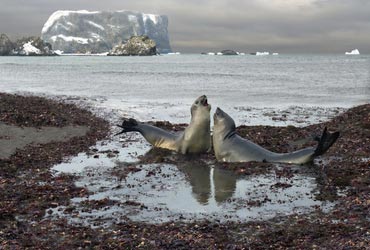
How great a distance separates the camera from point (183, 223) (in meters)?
8.60

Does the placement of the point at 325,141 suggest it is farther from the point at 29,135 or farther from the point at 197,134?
the point at 29,135

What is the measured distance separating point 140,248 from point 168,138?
27.7 feet

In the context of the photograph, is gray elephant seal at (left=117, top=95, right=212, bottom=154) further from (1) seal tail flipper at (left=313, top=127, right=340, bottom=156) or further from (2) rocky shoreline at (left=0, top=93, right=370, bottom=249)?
(1) seal tail flipper at (left=313, top=127, right=340, bottom=156)

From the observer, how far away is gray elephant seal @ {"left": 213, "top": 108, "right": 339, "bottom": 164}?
12551 millimetres

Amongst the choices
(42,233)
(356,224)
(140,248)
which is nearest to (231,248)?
(140,248)

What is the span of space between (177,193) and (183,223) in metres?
2.06

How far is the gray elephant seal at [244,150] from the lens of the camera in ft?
41.2

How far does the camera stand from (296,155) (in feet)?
42.3

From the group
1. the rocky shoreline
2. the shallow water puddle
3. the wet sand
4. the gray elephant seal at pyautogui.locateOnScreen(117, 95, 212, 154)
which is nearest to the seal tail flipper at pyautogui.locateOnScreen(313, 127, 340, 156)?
the rocky shoreline

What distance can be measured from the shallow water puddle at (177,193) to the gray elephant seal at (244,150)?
47cm

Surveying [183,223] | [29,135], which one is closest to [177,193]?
[183,223]

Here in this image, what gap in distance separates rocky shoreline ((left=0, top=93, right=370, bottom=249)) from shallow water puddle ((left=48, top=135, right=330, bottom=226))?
0.97ft

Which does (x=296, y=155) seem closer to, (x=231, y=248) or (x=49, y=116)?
(x=231, y=248)

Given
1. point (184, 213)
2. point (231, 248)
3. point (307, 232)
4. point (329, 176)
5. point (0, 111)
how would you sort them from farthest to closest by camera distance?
point (0, 111) < point (329, 176) < point (184, 213) < point (307, 232) < point (231, 248)
